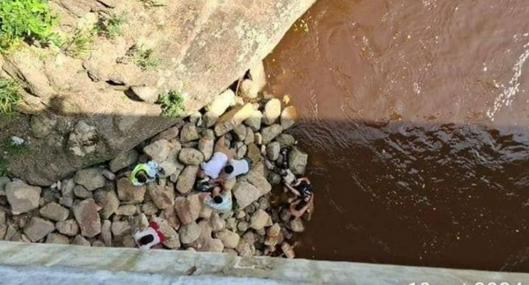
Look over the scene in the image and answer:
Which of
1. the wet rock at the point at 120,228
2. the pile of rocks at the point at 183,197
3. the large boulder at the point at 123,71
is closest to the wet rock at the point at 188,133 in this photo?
the pile of rocks at the point at 183,197

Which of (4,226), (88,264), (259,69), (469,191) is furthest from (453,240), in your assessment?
(4,226)

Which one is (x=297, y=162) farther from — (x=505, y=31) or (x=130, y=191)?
(x=505, y=31)

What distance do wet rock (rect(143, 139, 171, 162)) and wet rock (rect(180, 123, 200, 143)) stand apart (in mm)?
197

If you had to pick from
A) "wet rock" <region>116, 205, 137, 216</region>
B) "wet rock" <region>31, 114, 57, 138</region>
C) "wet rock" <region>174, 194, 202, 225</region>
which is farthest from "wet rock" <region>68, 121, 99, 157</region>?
"wet rock" <region>174, 194, 202, 225</region>

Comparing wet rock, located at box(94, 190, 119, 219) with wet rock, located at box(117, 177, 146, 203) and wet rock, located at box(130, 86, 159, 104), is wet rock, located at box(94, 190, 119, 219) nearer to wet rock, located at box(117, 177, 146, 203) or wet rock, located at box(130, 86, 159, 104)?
wet rock, located at box(117, 177, 146, 203)

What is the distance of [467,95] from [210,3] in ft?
8.73

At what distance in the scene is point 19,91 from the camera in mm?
4652

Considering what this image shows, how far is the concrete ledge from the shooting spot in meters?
3.22

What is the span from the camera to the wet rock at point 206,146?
5391mm

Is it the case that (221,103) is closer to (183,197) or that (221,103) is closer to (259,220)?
(183,197)

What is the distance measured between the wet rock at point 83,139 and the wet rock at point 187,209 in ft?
3.00

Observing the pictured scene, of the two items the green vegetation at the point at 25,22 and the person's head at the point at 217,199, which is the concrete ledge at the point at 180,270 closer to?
the person's head at the point at 217,199

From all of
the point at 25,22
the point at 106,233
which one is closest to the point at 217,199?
the point at 106,233

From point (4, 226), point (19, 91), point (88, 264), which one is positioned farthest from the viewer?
point (4, 226)
